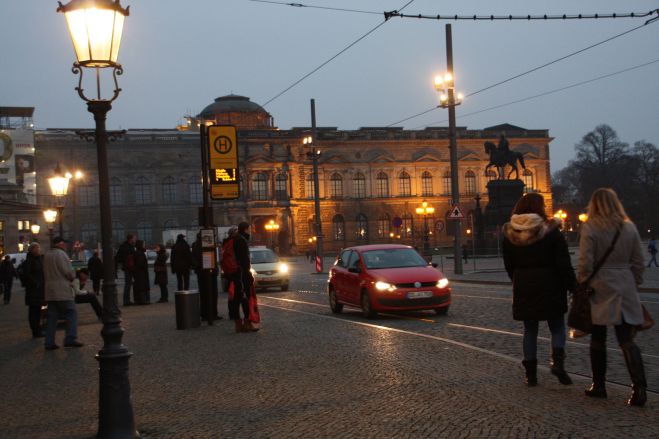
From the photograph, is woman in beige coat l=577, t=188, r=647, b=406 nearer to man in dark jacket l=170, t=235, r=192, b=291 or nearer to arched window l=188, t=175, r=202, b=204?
man in dark jacket l=170, t=235, r=192, b=291

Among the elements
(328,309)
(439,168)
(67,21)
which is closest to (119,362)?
(67,21)

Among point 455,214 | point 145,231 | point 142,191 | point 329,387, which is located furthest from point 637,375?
point 142,191

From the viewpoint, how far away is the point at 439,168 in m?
107

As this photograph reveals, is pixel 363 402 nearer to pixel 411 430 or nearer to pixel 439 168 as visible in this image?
pixel 411 430

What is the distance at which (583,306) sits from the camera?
7867 mm

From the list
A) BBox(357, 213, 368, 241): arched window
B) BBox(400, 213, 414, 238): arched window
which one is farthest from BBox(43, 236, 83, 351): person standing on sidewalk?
BBox(357, 213, 368, 241): arched window

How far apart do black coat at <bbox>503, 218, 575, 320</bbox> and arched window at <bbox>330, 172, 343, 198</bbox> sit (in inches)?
3746

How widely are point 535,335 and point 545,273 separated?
2.02 feet

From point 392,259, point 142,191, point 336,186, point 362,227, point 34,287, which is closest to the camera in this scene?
point 34,287

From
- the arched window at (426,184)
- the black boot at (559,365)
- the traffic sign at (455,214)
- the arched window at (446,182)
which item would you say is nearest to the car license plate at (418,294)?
the black boot at (559,365)

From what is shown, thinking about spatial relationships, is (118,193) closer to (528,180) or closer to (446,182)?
(446,182)

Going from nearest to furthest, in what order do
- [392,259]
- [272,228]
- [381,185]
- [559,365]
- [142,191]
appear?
[559,365] → [392,259] → [272,228] → [142,191] → [381,185]

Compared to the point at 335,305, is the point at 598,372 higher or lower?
higher

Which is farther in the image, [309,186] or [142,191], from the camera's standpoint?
[309,186]
